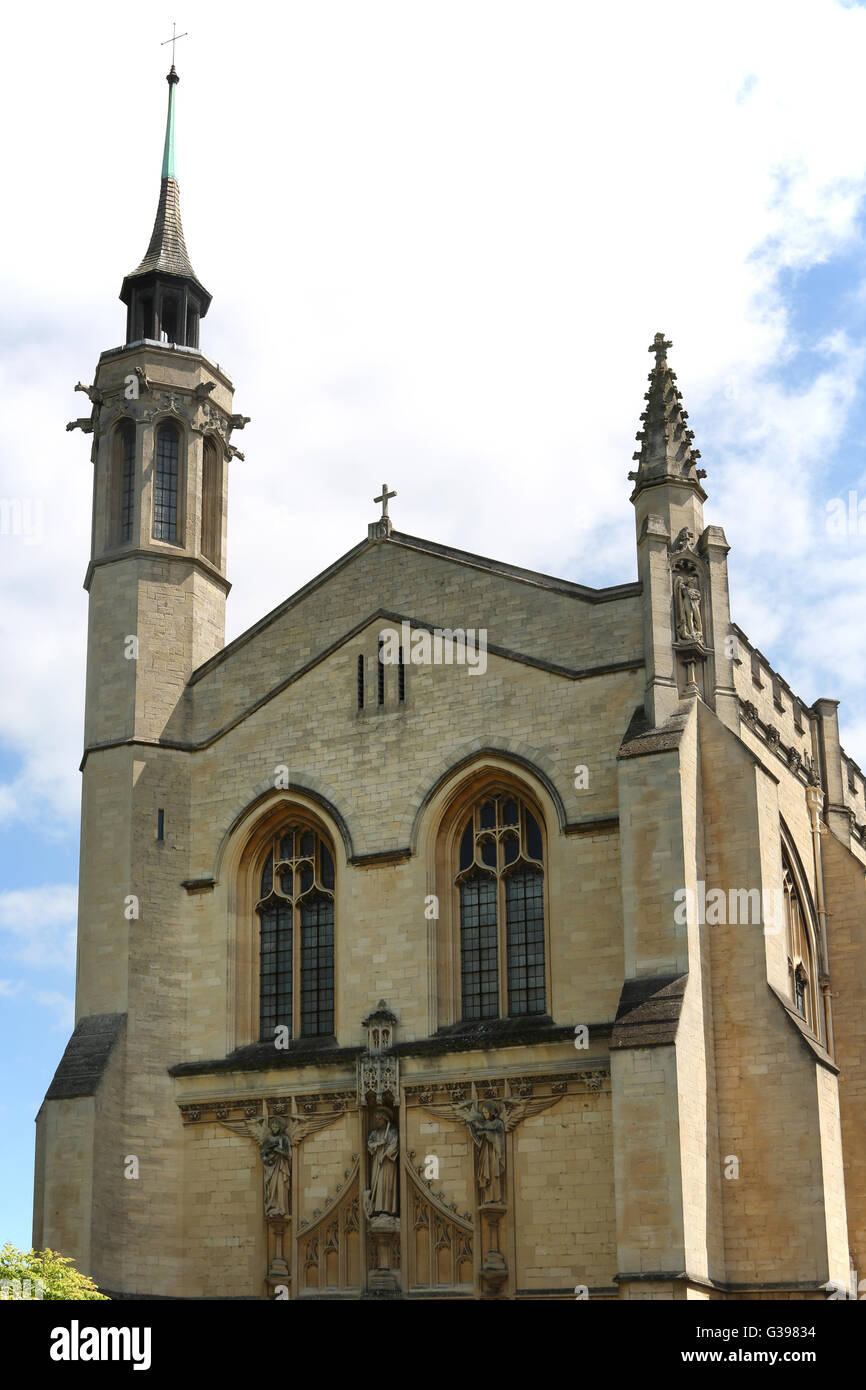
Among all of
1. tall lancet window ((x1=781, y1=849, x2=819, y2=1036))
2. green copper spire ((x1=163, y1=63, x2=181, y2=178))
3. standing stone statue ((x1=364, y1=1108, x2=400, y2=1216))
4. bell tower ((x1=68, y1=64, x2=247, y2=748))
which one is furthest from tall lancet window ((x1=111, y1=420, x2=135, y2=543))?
tall lancet window ((x1=781, y1=849, x2=819, y2=1036))

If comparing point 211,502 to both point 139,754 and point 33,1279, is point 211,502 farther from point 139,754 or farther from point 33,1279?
point 33,1279

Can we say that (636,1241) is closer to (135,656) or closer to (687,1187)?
(687,1187)

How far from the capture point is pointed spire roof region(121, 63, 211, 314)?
31.0 m

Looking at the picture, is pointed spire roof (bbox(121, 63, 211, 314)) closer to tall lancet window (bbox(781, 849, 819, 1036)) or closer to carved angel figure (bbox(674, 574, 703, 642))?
carved angel figure (bbox(674, 574, 703, 642))

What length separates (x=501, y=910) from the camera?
82.1 feet

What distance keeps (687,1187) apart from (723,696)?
6.74 meters

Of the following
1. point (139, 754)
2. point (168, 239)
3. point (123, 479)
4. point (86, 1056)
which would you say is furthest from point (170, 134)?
point (86, 1056)

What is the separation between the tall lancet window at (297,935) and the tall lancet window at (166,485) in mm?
5559

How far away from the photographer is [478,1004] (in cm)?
2488

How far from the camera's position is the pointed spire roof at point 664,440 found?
2532 cm

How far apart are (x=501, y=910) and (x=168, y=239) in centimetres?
1399

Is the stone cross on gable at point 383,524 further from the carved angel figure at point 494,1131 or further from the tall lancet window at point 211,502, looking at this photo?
the carved angel figure at point 494,1131

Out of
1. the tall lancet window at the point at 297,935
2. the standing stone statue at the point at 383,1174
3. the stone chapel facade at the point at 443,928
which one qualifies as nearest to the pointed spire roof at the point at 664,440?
the stone chapel facade at the point at 443,928
